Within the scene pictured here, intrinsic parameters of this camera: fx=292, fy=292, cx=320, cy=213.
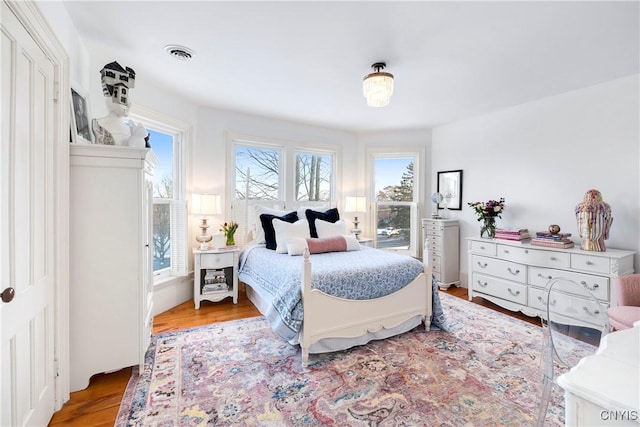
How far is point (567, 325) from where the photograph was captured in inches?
58.4

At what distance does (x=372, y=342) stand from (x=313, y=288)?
2.60 ft

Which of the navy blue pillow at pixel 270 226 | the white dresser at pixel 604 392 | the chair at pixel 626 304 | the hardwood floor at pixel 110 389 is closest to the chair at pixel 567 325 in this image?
the white dresser at pixel 604 392

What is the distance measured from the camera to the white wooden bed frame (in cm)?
216

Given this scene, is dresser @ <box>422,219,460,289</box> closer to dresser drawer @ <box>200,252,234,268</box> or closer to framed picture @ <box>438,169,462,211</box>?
framed picture @ <box>438,169,462,211</box>

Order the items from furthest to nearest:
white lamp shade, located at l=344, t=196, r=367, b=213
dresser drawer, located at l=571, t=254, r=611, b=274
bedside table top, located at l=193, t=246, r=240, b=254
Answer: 1. white lamp shade, located at l=344, t=196, r=367, b=213
2. bedside table top, located at l=193, t=246, r=240, b=254
3. dresser drawer, located at l=571, t=254, r=611, b=274

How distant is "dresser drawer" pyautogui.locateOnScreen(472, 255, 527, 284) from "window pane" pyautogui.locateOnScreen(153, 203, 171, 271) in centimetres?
370

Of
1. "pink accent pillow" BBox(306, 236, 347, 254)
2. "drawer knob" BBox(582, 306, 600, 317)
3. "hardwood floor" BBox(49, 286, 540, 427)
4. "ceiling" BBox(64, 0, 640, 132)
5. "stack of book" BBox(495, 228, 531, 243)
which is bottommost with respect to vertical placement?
"hardwood floor" BBox(49, 286, 540, 427)

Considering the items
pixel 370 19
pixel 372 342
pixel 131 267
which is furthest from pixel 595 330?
pixel 131 267

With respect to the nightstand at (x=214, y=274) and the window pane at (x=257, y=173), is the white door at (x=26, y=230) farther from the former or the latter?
the window pane at (x=257, y=173)

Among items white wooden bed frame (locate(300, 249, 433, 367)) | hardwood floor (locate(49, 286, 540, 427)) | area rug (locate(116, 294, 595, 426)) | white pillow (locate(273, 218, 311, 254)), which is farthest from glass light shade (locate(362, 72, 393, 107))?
hardwood floor (locate(49, 286, 540, 427))

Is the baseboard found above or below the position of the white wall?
below

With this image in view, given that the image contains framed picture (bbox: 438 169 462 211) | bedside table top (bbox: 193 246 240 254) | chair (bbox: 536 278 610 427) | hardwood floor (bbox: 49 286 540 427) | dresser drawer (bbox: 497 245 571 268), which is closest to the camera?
chair (bbox: 536 278 610 427)

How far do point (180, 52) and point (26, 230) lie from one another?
5.56 feet

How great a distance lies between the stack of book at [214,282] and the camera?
11.3 ft
